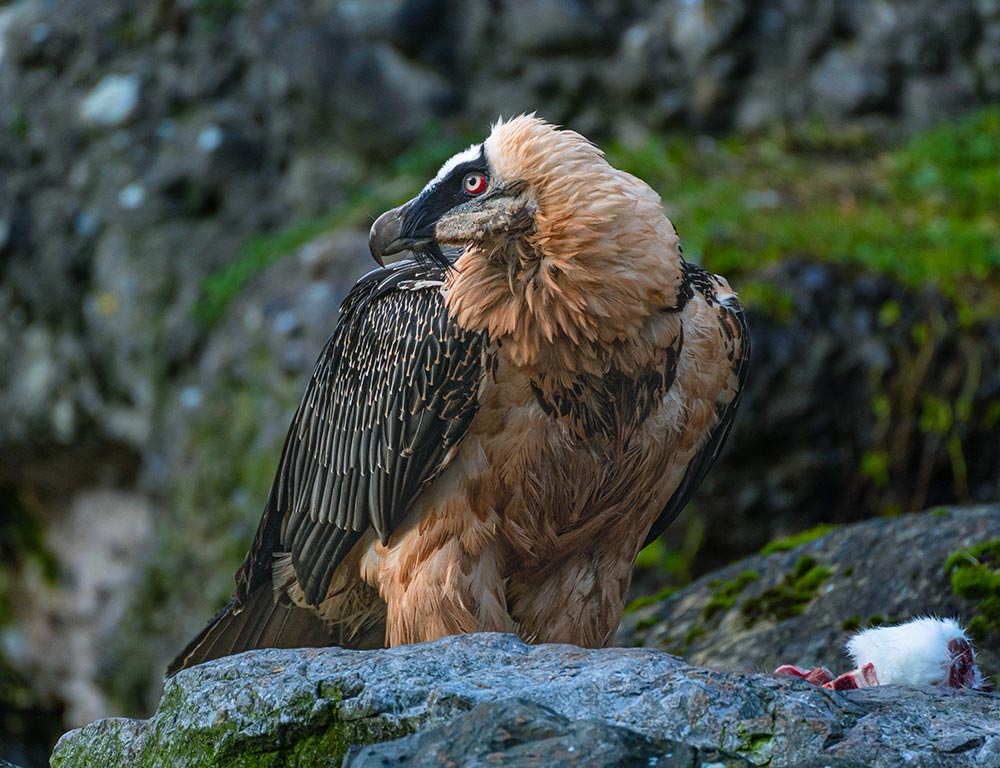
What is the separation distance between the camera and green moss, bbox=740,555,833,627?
5418 millimetres

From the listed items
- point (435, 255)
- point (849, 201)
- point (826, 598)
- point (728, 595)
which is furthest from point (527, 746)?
point (849, 201)

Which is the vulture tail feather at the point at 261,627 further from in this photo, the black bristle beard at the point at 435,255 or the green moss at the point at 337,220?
the green moss at the point at 337,220

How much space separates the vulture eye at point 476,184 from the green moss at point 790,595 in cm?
224

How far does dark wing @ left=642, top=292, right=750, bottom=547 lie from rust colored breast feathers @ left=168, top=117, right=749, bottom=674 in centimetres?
1

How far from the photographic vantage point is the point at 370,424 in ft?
15.8

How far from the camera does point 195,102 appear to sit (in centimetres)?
1170

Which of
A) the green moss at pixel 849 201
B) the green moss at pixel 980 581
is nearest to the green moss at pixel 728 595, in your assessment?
the green moss at pixel 980 581

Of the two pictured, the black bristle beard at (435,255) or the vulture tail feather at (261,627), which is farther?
the vulture tail feather at (261,627)

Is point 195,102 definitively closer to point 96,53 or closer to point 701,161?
point 96,53

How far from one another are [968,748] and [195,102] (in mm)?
10142

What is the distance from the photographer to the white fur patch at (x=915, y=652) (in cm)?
405

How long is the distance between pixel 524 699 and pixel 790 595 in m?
2.96

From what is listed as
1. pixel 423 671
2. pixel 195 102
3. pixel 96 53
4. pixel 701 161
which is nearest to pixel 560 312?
pixel 423 671

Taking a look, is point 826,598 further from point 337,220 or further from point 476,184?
point 337,220
